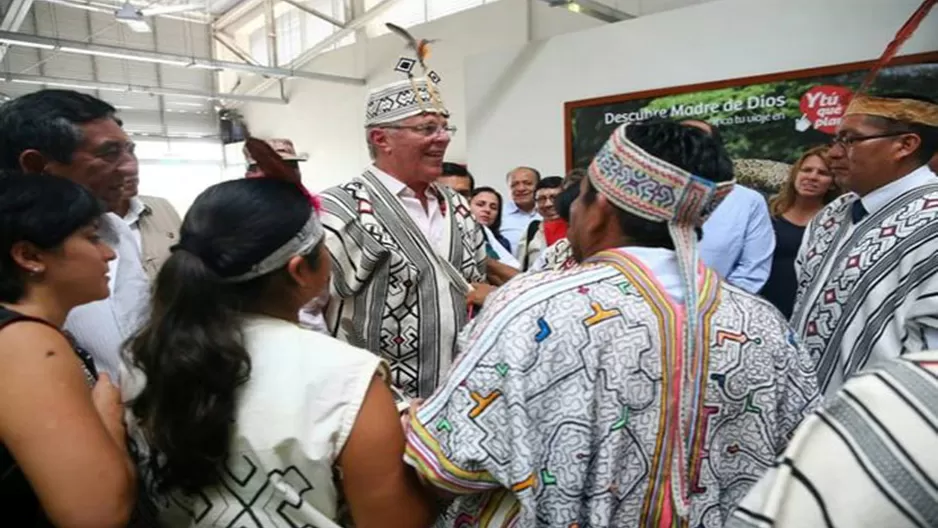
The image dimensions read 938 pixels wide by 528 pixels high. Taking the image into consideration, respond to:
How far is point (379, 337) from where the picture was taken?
74.1 inches

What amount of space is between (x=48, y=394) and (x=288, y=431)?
0.34 metres

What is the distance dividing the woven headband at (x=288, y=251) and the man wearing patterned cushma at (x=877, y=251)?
4.38ft

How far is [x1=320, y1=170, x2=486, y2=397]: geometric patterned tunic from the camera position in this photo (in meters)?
1.84

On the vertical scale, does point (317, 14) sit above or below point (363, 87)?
above

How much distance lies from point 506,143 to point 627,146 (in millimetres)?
5770

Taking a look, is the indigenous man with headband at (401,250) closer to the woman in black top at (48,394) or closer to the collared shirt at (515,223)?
the woman in black top at (48,394)

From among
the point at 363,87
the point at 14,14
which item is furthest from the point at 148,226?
the point at 363,87

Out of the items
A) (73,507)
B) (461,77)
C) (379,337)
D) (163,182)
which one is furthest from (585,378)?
(163,182)

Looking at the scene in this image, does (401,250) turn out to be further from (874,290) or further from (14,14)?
(14,14)

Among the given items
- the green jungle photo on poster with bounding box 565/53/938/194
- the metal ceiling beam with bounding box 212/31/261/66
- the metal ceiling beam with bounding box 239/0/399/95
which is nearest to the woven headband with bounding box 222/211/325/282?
the green jungle photo on poster with bounding box 565/53/938/194

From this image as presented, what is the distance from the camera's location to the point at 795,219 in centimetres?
317

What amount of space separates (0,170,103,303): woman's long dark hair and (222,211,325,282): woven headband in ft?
1.09

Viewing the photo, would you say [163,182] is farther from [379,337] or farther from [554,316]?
[554,316]

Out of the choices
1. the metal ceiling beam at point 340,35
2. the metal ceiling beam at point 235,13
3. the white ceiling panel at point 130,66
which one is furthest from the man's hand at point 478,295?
the metal ceiling beam at point 235,13
